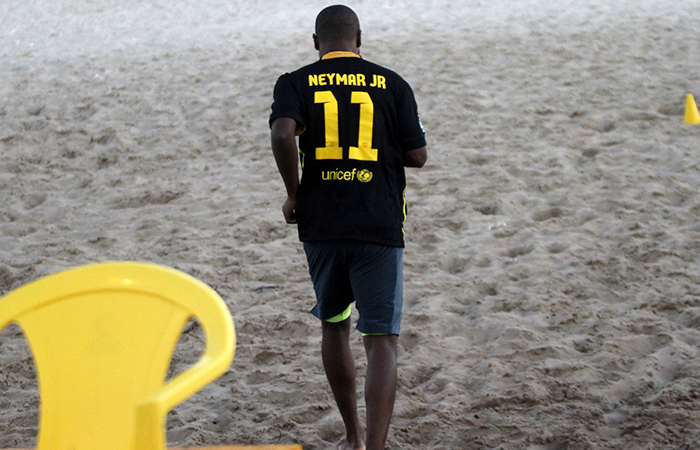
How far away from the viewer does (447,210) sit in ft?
18.5

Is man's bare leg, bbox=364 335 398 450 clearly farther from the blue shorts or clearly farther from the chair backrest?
→ the chair backrest

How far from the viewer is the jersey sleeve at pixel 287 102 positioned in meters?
2.77

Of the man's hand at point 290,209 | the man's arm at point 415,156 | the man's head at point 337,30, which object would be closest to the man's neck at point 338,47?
the man's head at point 337,30

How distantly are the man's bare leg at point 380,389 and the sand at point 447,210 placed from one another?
20.0 inches

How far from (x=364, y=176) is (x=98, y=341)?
3.86ft

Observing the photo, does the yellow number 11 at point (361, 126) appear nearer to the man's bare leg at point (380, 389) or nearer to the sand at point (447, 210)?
the man's bare leg at point (380, 389)

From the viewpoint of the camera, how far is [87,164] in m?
6.68

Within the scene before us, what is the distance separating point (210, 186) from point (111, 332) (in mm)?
4370

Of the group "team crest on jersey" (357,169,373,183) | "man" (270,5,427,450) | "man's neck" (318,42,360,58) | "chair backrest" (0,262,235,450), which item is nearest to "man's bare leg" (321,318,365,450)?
"man" (270,5,427,450)

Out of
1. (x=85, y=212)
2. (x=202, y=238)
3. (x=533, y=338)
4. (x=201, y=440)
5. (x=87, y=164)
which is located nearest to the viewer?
(x=201, y=440)

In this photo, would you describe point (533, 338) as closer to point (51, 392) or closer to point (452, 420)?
point (452, 420)

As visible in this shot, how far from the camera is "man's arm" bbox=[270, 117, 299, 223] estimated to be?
2.77m

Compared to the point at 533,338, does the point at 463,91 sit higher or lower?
higher

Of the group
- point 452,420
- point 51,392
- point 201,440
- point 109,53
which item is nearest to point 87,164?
point 109,53
